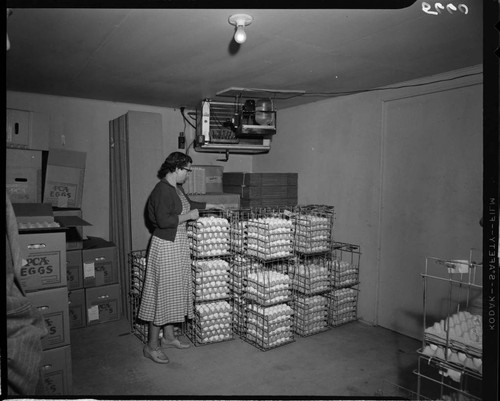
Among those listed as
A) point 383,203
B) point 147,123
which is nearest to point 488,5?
point 383,203

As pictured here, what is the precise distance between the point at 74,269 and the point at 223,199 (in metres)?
1.83

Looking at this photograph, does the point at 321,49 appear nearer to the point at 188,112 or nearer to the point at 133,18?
the point at 133,18

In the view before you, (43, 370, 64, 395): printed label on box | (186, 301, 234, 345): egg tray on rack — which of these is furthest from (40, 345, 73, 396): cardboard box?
(186, 301, 234, 345): egg tray on rack

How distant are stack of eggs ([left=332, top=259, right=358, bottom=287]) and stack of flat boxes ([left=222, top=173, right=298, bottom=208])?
105cm

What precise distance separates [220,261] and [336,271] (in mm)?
1313

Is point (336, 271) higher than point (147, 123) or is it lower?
lower

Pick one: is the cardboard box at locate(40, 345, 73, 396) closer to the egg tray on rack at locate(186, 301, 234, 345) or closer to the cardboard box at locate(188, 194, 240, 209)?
the egg tray on rack at locate(186, 301, 234, 345)

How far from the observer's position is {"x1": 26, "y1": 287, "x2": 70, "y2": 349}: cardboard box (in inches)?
85.0

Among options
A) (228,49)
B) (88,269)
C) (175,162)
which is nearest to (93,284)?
(88,269)

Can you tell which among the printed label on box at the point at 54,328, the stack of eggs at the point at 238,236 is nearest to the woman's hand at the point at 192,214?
the stack of eggs at the point at 238,236

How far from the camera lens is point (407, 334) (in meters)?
3.62

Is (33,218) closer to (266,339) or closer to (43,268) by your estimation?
(43,268)

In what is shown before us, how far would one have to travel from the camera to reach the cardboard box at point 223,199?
4.46 meters

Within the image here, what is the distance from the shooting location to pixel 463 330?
179 cm
